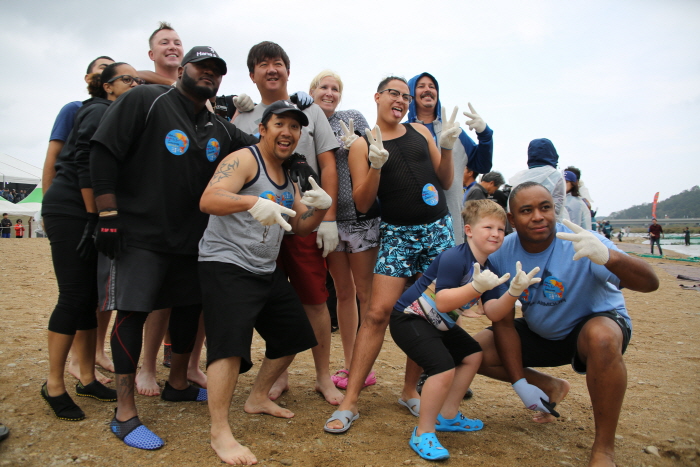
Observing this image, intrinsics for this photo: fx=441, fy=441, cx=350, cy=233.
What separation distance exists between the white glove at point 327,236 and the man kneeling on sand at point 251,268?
22 cm

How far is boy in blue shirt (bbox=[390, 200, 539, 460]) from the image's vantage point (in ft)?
7.82

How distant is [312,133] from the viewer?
3.18m

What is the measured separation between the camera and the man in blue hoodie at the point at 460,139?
11.3 ft

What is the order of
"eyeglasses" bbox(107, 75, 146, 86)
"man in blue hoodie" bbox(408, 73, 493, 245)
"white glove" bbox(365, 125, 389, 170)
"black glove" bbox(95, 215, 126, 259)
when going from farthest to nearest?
"man in blue hoodie" bbox(408, 73, 493, 245), "eyeglasses" bbox(107, 75, 146, 86), "white glove" bbox(365, 125, 389, 170), "black glove" bbox(95, 215, 126, 259)

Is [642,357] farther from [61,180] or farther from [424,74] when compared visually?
[61,180]

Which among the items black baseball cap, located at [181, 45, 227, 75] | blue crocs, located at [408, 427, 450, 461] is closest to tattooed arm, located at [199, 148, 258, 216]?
black baseball cap, located at [181, 45, 227, 75]

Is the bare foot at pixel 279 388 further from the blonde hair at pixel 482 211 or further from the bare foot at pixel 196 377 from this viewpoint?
the blonde hair at pixel 482 211

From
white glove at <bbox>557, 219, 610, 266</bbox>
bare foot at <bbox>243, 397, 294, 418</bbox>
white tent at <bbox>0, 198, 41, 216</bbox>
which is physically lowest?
white tent at <bbox>0, 198, 41, 216</bbox>

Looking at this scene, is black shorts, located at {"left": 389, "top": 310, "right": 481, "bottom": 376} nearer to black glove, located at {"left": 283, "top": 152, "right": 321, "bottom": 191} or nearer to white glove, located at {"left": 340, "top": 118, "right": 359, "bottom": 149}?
black glove, located at {"left": 283, "top": 152, "right": 321, "bottom": 191}

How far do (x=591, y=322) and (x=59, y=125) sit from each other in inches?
136

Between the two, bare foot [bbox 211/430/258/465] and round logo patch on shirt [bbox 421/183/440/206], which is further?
round logo patch on shirt [bbox 421/183/440/206]

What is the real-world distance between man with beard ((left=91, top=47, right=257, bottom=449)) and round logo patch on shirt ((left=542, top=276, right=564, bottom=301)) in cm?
209

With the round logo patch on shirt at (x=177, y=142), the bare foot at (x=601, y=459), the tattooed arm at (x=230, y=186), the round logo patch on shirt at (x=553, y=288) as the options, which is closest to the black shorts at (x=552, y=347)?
the round logo patch on shirt at (x=553, y=288)

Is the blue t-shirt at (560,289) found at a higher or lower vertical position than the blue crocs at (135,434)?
higher
